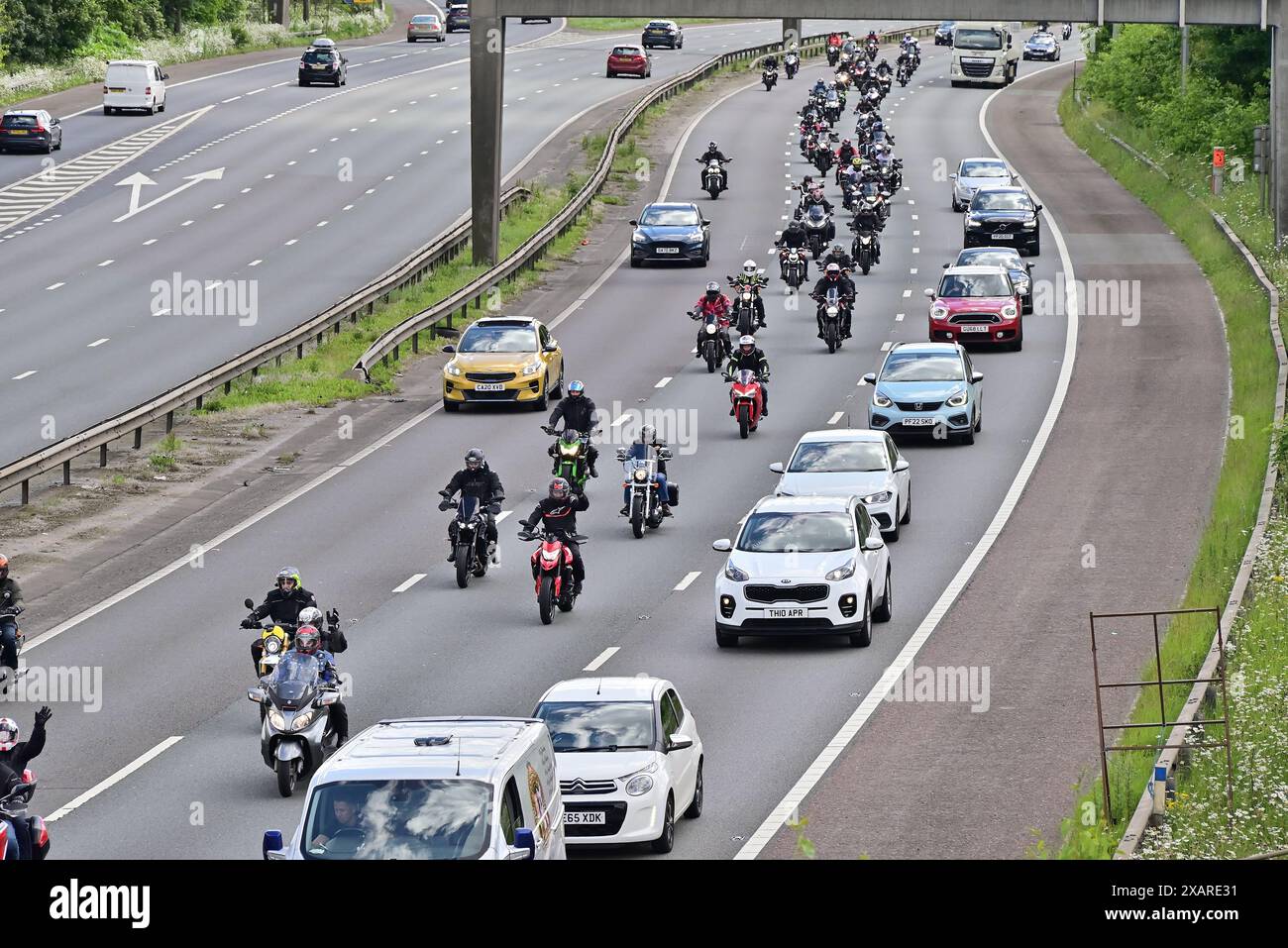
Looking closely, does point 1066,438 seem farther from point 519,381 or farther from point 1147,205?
point 1147,205

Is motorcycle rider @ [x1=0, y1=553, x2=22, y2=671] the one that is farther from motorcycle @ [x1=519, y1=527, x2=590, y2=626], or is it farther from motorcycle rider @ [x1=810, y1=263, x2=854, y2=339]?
motorcycle rider @ [x1=810, y1=263, x2=854, y2=339]

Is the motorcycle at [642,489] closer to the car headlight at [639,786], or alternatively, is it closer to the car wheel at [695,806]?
the car wheel at [695,806]

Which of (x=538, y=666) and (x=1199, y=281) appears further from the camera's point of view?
(x=1199, y=281)

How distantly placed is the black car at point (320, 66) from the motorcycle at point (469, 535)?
65.9 m

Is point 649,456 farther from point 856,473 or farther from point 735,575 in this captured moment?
point 735,575

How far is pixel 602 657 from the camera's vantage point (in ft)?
77.9

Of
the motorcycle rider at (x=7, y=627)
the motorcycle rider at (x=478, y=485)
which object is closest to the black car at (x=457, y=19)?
the motorcycle rider at (x=478, y=485)

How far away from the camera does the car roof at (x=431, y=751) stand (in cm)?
1333

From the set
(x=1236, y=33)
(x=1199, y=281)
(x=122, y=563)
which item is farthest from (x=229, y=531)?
(x=1236, y=33)

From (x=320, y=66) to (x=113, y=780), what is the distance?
243 ft

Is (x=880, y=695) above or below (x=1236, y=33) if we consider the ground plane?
below

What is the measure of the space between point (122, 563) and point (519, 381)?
39.3 ft

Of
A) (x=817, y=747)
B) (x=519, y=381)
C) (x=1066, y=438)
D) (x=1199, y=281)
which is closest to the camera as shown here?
(x=817, y=747)

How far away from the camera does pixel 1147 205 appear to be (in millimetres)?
66938
